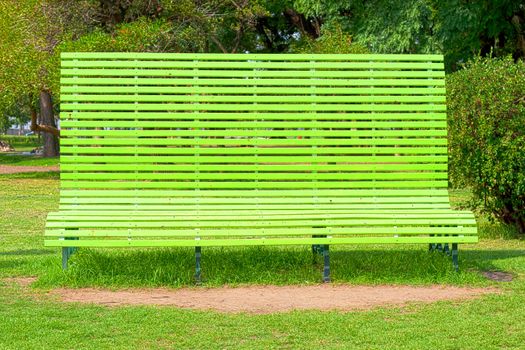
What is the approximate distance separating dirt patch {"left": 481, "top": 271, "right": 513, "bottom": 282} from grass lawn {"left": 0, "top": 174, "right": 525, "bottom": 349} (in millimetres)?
95

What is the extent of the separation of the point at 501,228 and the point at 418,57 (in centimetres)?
377

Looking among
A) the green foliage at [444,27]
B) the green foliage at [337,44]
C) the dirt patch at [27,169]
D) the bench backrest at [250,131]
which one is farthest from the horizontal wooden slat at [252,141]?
the dirt patch at [27,169]

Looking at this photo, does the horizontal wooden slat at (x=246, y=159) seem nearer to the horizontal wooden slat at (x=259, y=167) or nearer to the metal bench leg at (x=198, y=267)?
the horizontal wooden slat at (x=259, y=167)

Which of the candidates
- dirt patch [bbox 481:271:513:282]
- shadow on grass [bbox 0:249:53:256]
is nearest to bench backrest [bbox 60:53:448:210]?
dirt patch [bbox 481:271:513:282]

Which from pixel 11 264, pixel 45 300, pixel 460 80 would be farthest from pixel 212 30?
pixel 45 300

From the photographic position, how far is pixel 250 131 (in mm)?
8320

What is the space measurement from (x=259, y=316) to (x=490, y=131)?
16.1ft

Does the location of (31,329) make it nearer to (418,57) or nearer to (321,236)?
(321,236)

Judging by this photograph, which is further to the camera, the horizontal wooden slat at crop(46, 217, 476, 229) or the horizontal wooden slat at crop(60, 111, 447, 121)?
the horizontal wooden slat at crop(60, 111, 447, 121)

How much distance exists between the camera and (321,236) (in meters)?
8.02

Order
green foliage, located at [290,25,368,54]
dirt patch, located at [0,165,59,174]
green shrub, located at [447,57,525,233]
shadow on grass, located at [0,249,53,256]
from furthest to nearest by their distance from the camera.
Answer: dirt patch, located at [0,165,59,174] < green foliage, located at [290,25,368,54] < green shrub, located at [447,57,525,233] < shadow on grass, located at [0,249,53,256]

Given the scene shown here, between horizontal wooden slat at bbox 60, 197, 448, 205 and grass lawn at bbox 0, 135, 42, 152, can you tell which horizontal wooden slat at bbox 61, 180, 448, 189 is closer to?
horizontal wooden slat at bbox 60, 197, 448, 205

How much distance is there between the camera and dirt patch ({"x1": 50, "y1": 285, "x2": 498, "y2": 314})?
671 centimetres

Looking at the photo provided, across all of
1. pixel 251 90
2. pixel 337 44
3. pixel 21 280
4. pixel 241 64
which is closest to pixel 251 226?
pixel 251 90
